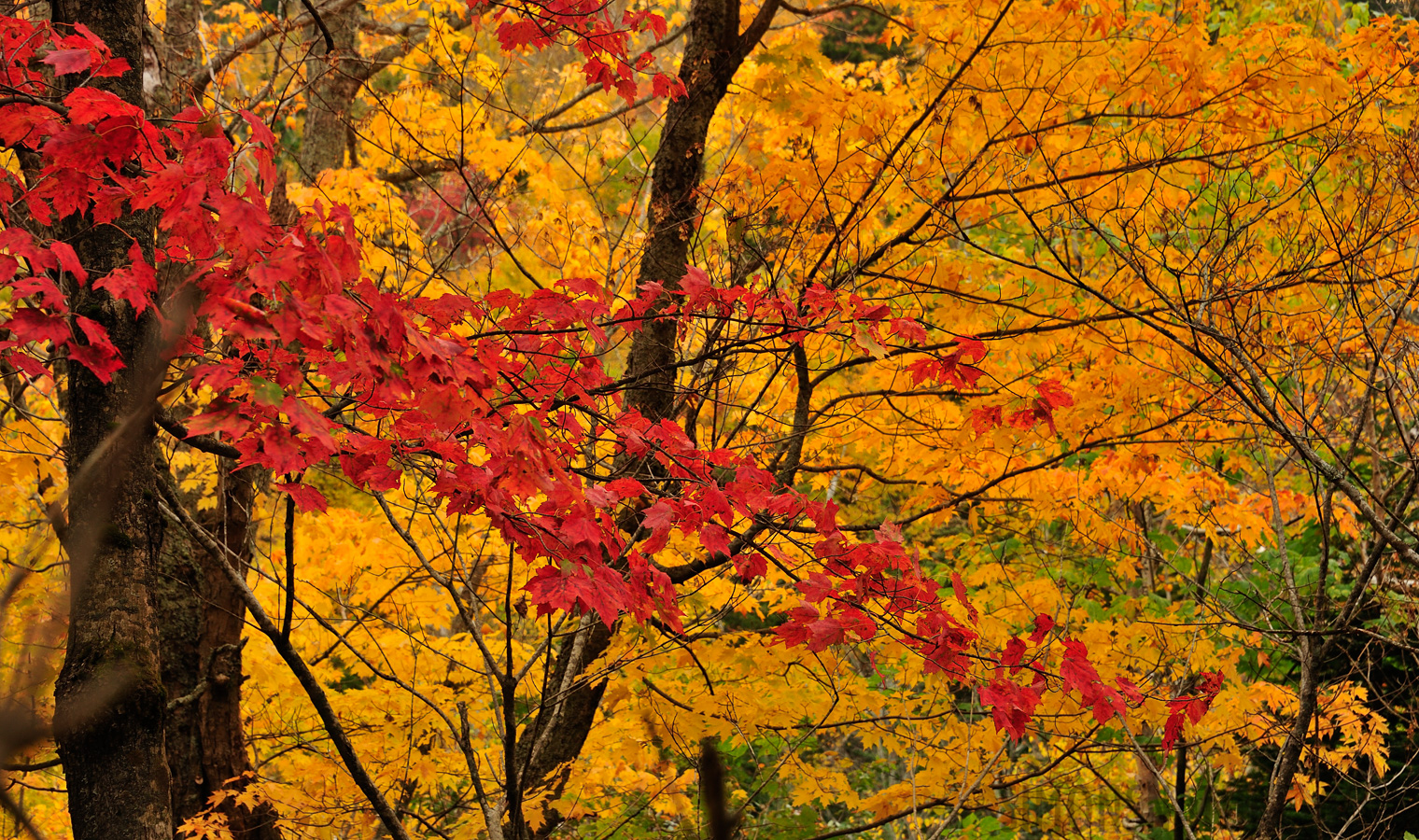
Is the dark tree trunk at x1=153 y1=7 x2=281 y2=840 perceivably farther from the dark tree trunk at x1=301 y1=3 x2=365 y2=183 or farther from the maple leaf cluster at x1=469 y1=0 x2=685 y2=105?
the maple leaf cluster at x1=469 y1=0 x2=685 y2=105

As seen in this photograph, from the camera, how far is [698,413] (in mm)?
4773

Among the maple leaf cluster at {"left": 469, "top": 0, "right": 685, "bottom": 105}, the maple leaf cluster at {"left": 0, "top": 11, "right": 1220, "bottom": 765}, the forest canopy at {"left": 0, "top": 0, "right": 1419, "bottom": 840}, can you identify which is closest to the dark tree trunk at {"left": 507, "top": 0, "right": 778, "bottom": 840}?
the forest canopy at {"left": 0, "top": 0, "right": 1419, "bottom": 840}

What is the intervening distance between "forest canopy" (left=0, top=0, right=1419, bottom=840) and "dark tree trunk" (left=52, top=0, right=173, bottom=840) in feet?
0.04

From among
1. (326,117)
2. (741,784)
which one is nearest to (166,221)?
(326,117)

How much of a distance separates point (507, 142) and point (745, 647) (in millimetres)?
4058

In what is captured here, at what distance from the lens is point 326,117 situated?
6.52 m

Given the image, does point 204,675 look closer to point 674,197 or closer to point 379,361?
point 674,197

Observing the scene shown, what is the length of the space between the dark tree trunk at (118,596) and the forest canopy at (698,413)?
0.5 inches

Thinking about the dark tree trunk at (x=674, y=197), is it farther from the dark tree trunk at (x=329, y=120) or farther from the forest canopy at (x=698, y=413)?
the dark tree trunk at (x=329, y=120)

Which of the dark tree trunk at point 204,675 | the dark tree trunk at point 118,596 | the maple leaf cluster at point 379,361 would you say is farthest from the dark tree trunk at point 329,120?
the dark tree trunk at point 118,596

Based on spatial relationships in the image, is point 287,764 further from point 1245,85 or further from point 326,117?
point 1245,85

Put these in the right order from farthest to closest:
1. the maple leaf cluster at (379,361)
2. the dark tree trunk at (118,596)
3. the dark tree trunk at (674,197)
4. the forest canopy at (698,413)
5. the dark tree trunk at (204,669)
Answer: the dark tree trunk at (204,669), the dark tree trunk at (674,197), the dark tree trunk at (118,596), the forest canopy at (698,413), the maple leaf cluster at (379,361)

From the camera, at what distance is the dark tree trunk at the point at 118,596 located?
247 centimetres

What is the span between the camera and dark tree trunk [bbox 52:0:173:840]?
8.11 ft
